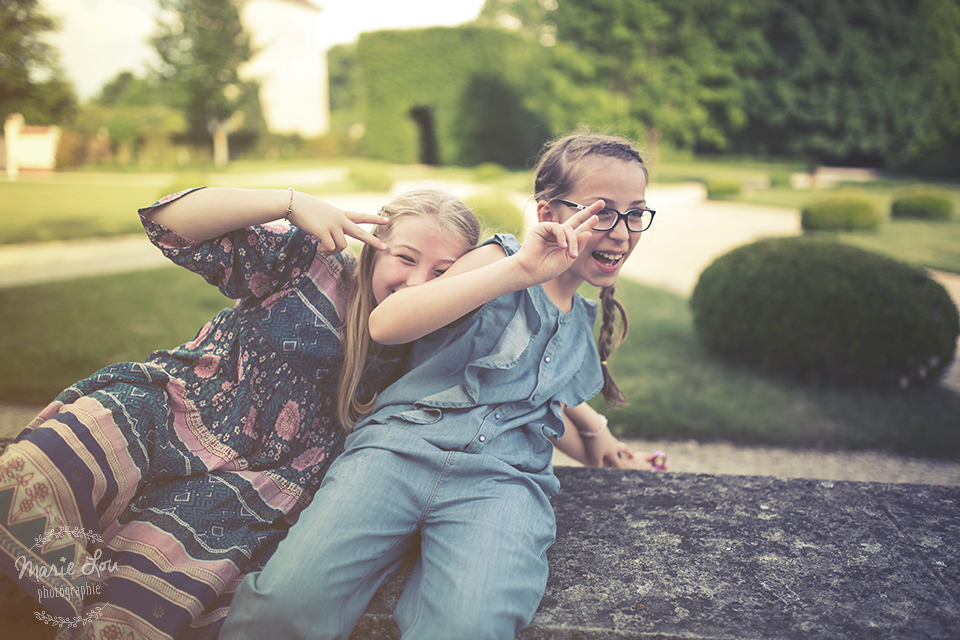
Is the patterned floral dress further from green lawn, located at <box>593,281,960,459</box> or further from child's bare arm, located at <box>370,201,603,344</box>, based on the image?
green lawn, located at <box>593,281,960,459</box>

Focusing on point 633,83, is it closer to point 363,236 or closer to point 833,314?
point 833,314

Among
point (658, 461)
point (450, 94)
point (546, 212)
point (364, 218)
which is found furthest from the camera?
point (450, 94)

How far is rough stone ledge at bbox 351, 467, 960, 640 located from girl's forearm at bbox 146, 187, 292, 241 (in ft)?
3.31

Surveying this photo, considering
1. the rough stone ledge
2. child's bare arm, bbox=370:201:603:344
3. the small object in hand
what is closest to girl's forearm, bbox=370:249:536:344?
child's bare arm, bbox=370:201:603:344

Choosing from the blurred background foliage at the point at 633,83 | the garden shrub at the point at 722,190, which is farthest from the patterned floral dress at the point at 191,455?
the garden shrub at the point at 722,190

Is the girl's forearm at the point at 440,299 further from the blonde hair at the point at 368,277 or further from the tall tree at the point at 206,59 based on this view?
the tall tree at the point at 206,59

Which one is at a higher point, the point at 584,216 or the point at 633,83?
the point at 633,83

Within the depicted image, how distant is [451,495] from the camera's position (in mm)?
1575

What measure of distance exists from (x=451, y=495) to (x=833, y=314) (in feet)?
11.9

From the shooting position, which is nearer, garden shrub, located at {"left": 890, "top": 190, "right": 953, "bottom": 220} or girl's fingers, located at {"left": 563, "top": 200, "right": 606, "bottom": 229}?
girl's fingers, located at {"left": 563, "top": 200, "right": 606, "bottom": 229}

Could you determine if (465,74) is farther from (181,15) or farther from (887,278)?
(887,278)

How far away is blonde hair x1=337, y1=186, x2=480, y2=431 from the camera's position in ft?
5.87

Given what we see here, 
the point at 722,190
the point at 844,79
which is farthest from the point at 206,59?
the point at 844,79

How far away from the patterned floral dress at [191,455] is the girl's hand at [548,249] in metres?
0.61
